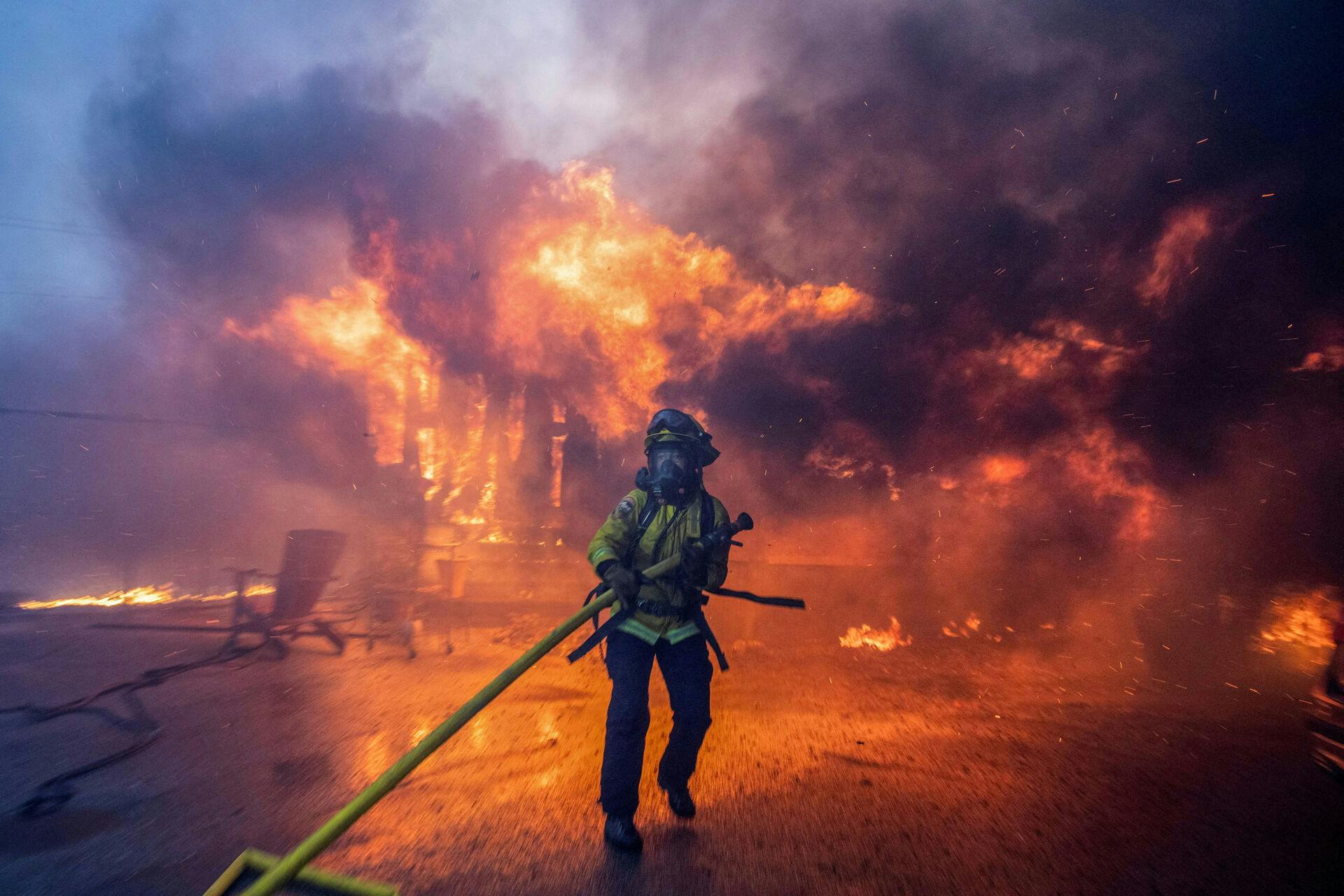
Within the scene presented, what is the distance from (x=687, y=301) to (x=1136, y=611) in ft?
39.4

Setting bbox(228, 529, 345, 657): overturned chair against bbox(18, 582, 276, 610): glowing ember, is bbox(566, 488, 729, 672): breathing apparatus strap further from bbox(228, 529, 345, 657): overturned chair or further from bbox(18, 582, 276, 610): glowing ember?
bbox(18, 582, 276, 610): glowing ember

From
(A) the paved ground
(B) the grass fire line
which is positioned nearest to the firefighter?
(A) the paved ground

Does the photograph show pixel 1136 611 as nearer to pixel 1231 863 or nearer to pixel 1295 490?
pixel 1295 490

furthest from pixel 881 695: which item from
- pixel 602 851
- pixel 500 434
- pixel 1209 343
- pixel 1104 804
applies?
pixel 500 434

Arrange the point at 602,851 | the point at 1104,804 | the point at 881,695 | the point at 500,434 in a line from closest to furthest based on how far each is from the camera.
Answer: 1. the point at 602,851
2. the point at 1104,804
3. the point at 881,695
4. the point at 500,434

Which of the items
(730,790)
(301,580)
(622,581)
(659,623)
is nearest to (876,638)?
(730,790)

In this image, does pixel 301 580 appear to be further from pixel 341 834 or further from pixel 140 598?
pixel 140 598

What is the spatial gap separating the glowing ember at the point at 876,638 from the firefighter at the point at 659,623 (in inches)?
245

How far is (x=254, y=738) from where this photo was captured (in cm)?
421

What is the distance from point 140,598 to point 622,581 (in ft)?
61.7

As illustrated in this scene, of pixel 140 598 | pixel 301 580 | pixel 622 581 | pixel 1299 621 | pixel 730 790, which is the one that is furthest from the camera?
pixel 140 598

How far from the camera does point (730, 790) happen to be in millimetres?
3406

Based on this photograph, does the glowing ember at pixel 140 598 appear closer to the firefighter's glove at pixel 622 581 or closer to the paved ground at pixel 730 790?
the paved ground at pixel 730 790

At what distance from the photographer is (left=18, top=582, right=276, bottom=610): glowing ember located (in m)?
12.1
